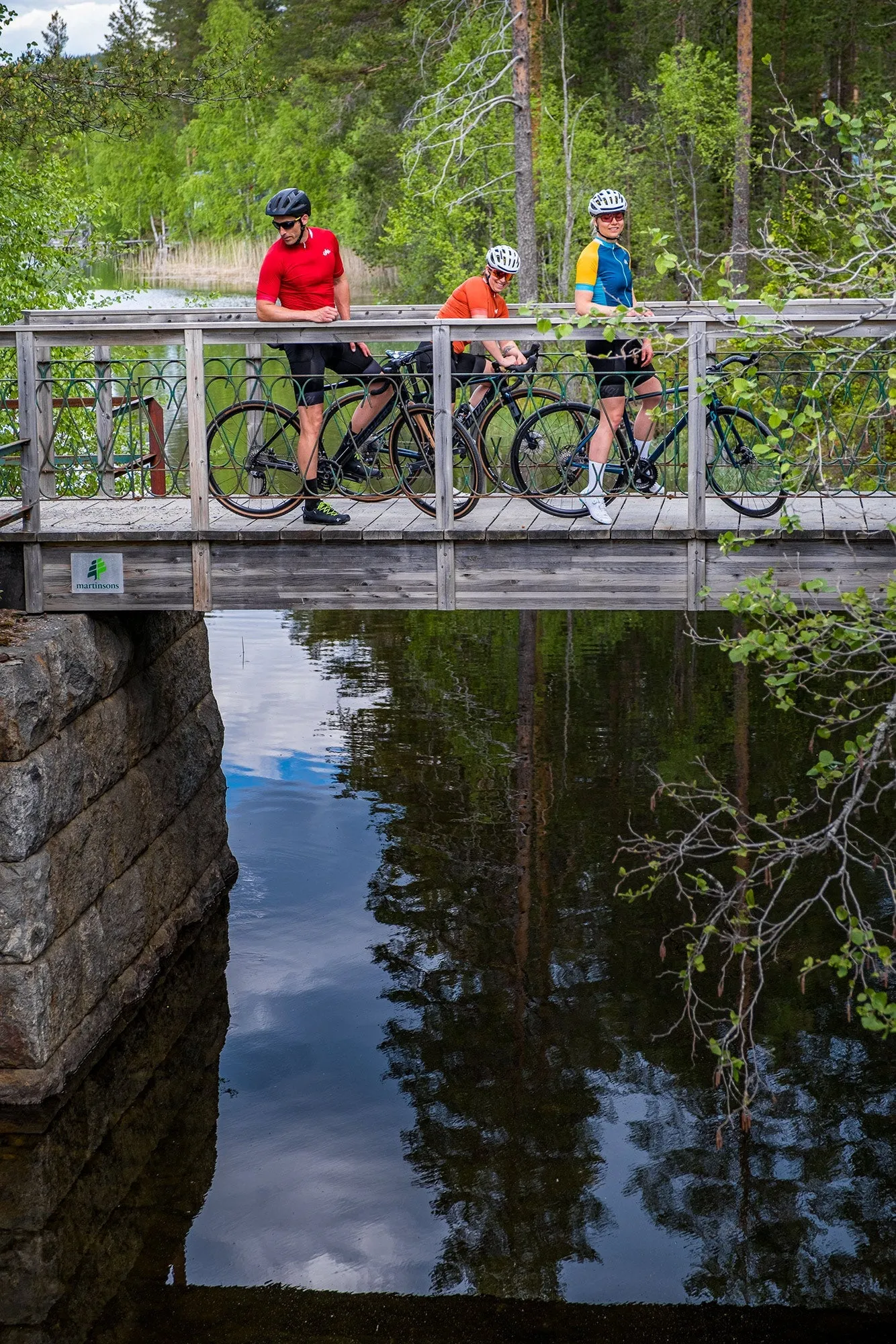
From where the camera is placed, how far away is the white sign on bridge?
8.41 meters

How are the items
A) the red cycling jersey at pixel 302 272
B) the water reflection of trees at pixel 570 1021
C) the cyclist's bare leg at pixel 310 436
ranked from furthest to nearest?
the cyclist's bare leg at pixel 310 436 → the red cycling jersey at pixel 302 272 → the water reflection of trees at pixel 570 1021

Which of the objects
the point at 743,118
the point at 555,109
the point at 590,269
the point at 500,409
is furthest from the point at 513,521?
the point at 555,109

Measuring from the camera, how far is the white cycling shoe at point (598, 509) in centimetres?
844

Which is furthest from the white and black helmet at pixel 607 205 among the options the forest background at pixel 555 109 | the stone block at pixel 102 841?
the forest background at pixel 555 109

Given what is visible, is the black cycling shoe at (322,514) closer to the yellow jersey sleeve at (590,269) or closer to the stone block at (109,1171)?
the yellow jersey sleeve at (590,269)

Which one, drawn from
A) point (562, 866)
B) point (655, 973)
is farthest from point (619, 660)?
point (655, 973)

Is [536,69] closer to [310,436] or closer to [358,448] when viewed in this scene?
[358,448]

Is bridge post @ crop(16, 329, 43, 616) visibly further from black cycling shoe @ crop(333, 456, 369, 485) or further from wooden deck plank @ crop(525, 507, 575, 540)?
wooden deck plank @ crop(525, 507, 575, 540)

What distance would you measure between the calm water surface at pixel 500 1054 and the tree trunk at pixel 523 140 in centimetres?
1115

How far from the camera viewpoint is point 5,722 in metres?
7.41

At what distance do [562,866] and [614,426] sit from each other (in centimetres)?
387

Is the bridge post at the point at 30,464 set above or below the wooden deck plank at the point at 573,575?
above

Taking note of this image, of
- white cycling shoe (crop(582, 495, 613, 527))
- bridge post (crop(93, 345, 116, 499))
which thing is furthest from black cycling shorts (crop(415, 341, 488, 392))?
bridge post (crop(93, 345, 116, 499))

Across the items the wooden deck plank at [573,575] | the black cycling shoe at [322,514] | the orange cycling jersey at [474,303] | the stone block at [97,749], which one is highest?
the orange cycling jersey at [474,303]
